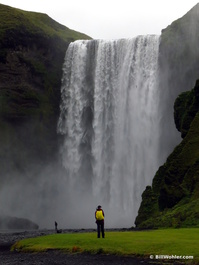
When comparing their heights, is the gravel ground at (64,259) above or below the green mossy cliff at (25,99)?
below

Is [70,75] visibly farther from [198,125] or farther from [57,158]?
[198,125]

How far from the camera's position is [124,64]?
7631 centimetres

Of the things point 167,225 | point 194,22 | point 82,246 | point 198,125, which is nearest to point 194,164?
point 198,125

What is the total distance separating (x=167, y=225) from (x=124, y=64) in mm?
45700

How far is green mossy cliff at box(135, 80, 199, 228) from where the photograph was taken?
35500 mm

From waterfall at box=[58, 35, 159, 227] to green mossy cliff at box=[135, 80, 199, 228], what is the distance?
1997 cm

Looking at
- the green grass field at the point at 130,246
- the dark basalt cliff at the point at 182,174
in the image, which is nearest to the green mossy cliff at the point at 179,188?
the dark basalt cliff at the point at 182,174

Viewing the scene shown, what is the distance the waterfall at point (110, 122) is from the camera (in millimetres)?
69875

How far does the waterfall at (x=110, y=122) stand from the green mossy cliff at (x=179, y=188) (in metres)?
20.0

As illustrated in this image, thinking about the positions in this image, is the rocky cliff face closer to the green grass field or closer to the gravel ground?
the green grass field

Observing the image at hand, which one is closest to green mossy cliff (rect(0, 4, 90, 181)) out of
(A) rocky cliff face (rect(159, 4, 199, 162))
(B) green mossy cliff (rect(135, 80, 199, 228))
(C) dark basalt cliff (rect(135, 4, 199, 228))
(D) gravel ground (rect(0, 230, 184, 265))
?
(A) rocky cliff face (rect(159, 4, 199, 162))

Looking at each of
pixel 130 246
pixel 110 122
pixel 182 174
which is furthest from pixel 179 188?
pixel 110 122

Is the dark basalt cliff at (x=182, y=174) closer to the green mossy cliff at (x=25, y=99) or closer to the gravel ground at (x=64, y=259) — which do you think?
the gravel ground at (x=64, y=259)

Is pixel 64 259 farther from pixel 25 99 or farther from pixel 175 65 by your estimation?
pixel 25 99
